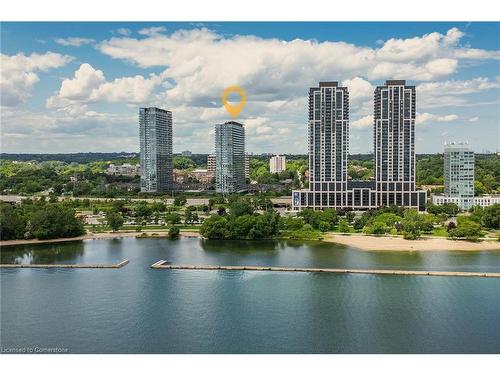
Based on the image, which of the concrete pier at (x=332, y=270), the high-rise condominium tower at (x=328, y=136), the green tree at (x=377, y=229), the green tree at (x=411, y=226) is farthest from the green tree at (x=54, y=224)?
the green tree at (x=411, y=226)

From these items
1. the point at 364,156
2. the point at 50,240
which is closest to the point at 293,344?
the point at 50,240

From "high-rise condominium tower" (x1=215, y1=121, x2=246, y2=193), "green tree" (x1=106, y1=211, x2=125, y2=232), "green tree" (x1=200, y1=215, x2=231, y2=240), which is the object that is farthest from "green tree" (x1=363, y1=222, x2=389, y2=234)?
"high-rise condominium tower" (x1=215, y1=121, x2=246, y2=193)

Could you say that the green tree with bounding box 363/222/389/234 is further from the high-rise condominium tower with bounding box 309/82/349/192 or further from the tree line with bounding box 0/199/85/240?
the tree line with bounding box 0/199/85/240

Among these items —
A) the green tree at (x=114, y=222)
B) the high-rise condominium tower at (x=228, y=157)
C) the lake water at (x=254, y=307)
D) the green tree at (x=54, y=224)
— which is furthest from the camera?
the high-rise condominium tower at (x=228, y=157)

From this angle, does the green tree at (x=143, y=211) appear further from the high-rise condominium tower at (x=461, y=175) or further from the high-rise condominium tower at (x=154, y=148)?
the high-rise condominium tower at (x=461, y=175)

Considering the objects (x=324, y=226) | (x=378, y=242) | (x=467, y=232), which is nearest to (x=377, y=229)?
(x=378, y=242)

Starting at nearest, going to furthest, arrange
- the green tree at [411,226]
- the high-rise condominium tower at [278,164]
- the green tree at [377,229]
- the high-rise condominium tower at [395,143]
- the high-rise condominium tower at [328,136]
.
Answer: the green tree at [411,226]
the green tree at [377,229]
the high-rise condominium tower at [395,143]
the high-rise condominium tower at [328,136]
the high-rise condominium tower at [278,164]

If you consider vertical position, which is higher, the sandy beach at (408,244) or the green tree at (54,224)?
the green tree at (54,224)
